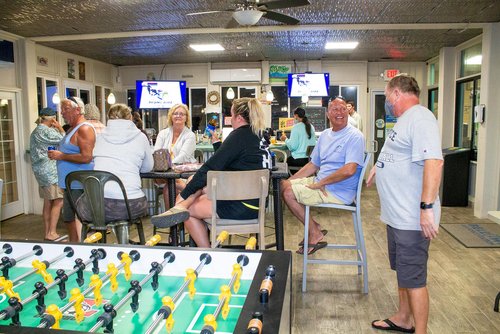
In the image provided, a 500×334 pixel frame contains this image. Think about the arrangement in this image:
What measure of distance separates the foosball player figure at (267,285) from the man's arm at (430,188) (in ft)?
4.01

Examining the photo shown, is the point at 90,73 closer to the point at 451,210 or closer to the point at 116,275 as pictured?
the point at 451,210

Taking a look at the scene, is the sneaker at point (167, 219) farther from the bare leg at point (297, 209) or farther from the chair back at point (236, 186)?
the bare leg at point (297, 209)

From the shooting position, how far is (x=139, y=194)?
3.19 m

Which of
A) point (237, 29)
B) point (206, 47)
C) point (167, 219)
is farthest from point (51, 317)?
point (206, 47)

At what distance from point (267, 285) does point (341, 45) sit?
731cm

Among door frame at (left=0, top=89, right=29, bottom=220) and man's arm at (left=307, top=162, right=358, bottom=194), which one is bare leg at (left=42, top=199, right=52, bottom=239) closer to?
door frame at (left=0, top=89, right=29, bottom=220)

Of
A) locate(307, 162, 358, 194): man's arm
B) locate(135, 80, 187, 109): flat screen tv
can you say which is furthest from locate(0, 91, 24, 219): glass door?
locate(307, 162, 358, 194): man's arm

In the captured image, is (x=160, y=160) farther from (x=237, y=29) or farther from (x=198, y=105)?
(x=198, y=105)

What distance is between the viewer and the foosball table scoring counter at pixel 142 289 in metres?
1.10


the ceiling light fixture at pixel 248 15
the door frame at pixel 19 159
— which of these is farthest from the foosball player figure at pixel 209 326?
the door frame at pixel 19 159

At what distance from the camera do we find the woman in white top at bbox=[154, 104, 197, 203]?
173 inches

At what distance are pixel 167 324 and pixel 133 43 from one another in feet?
22.7

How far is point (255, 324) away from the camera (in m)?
0.97

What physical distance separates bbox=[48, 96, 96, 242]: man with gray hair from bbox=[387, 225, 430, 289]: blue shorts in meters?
2.44
